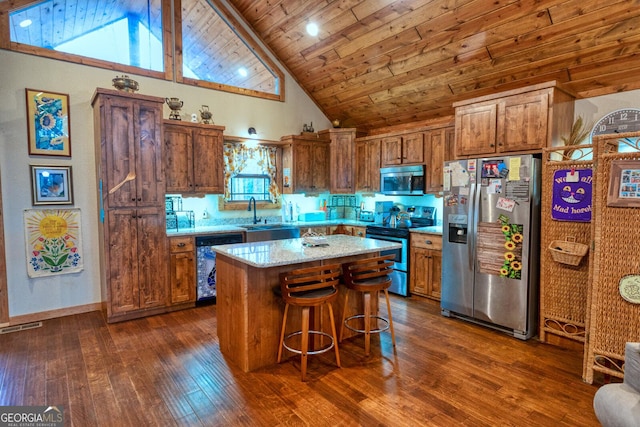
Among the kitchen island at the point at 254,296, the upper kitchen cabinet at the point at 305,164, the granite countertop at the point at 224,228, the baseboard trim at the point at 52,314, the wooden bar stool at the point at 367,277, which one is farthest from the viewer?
the upper kitchen cabinet at the point at 305,164

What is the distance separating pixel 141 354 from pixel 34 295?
1.85 m

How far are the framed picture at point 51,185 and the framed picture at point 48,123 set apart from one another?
18cm

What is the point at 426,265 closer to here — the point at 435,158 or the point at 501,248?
the point at 501,248

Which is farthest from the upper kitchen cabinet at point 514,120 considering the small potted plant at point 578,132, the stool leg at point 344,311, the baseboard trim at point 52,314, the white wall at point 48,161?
the baseboard trim at point 52,314

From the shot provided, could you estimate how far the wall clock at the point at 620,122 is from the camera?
3373 mm

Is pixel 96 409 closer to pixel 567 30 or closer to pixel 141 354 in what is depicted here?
pixel 141 354

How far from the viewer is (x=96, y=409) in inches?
91.3

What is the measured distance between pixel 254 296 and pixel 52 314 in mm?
2883

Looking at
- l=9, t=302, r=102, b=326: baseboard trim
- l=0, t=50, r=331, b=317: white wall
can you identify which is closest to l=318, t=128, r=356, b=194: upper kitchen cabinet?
l=0, t=50, r=331, b=317: white wall

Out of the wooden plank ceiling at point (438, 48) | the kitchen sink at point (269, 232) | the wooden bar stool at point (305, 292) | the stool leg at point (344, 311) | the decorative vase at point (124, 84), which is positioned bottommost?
the stool leg at point (344, 311)

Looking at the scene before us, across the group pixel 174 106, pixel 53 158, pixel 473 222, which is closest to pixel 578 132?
pixel 473 222

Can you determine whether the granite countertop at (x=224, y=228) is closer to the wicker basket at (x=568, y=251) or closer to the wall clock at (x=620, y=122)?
the wicker basket at (x=568, y=251)

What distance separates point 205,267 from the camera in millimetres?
4461

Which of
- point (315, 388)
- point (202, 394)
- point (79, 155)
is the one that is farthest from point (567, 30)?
point (79, 155)
